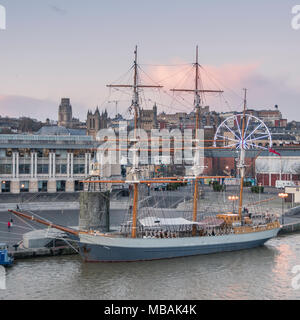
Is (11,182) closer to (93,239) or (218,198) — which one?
(218,198)

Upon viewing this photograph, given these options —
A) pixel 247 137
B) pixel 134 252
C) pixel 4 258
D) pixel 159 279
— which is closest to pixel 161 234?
pixel 134 252

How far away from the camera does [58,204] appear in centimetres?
5122

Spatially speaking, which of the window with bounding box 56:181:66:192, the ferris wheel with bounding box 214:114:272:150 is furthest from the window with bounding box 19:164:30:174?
the ferris wheel with bounding box 214:114:272:150

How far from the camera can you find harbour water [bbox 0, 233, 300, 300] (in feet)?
85.7

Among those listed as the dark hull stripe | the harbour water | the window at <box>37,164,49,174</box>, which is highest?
the window at <box>37,164,49,174</box>

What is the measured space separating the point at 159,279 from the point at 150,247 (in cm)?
460

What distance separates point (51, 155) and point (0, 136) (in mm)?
6772

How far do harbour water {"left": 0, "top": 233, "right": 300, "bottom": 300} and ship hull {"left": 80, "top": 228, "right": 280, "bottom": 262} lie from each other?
61 centimetres

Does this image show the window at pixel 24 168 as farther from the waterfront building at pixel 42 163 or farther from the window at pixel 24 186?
the window at pixel 24 186

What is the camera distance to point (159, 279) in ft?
95.2

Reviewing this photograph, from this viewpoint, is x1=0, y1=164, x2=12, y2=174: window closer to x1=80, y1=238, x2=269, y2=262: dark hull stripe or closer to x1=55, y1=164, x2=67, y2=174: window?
x1=55, y1=164, x2=67, y2=174: window

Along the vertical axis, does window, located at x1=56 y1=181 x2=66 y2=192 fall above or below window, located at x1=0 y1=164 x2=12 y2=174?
below

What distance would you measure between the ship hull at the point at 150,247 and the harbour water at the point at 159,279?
0.61 m
